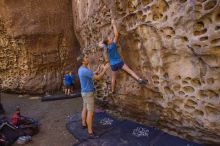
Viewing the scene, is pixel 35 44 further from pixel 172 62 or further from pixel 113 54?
pixel 172 62

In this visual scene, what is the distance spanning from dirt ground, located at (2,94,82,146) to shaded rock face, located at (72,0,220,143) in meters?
1.51

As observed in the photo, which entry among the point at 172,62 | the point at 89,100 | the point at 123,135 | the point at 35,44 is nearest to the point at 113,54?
the point at 89,100

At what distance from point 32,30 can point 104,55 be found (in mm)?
3891

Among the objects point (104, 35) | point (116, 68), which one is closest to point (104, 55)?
point (104, 35)

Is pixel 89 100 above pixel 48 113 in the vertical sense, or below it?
above

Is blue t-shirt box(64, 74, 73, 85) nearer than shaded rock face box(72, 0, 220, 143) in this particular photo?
No

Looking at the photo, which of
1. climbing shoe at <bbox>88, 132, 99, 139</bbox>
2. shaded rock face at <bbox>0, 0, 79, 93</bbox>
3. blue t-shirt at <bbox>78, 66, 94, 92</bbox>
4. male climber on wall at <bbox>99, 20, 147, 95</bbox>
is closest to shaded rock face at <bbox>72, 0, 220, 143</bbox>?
male climber on wall at <bbox>99, 20, 147, 95</bbox>

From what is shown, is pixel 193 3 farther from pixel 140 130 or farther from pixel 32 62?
pixel 32 62

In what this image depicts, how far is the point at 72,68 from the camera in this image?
10109mm

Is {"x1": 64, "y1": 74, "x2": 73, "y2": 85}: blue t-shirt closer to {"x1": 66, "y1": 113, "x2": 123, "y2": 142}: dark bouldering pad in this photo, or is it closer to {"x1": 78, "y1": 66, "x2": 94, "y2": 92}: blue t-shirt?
{"x1": 66, "y1": 113, "x2": 123, "y2": 142}: dark bouldering pad

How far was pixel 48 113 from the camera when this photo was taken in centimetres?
729

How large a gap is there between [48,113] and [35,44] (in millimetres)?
3188

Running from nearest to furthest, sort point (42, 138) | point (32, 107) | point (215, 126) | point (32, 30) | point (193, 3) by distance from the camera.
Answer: point (193, 3) < point (215, 126) < point (42, 138) < point (32, 107) < point (32, 30)

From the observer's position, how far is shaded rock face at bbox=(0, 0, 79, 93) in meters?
9.16
